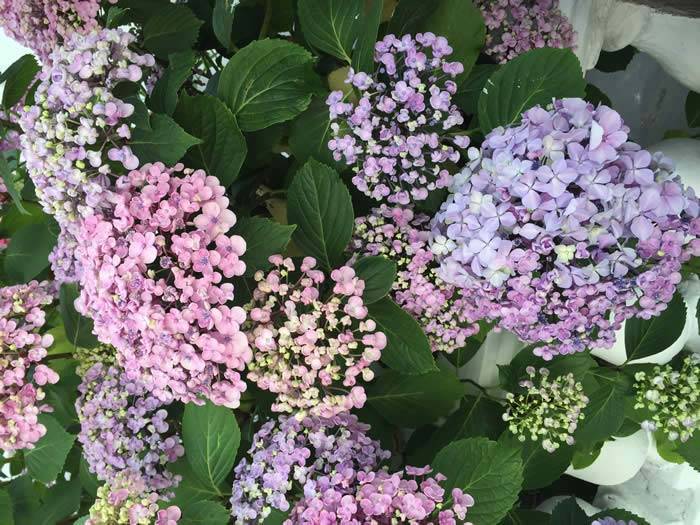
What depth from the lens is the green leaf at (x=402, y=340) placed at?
672 mm

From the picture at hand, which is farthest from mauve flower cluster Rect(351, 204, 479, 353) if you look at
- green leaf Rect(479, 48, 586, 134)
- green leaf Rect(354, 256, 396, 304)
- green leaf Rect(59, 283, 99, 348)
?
green leaf Rect(59, 283, 99, 348)

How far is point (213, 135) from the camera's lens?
64 centimetres

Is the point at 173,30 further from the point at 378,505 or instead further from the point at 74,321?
the point at 378,505

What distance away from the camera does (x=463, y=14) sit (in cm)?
67

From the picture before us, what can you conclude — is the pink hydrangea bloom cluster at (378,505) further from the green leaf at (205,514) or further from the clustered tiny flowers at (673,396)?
the clustered tiny flowers at (673,396)

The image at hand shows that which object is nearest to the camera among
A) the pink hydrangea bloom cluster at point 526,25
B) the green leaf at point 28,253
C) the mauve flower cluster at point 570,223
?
→ the mauve flower cluster at point 570,223

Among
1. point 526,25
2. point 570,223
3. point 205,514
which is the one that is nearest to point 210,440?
point 205,514

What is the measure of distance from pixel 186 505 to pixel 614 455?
2.08 feet

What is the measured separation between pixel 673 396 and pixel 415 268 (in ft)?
1.15

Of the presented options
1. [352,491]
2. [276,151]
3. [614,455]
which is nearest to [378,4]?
[276,151]

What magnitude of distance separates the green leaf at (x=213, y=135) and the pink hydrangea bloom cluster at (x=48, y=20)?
0.19 meters

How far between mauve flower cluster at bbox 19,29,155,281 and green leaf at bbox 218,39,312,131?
109 mm

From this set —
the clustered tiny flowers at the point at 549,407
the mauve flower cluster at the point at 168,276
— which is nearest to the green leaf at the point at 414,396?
the clustered tiny flowers at the point at 549,407

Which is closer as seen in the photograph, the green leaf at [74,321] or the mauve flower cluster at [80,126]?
the mauve flower cluster at [80,126]
